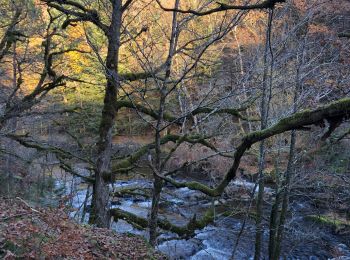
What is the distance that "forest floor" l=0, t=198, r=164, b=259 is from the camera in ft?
13.4

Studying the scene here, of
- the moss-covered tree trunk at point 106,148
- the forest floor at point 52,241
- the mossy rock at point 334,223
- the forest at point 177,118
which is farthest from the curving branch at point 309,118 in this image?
the mossy rock at point 334,223

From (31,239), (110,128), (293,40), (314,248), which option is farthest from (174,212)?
(31,239)

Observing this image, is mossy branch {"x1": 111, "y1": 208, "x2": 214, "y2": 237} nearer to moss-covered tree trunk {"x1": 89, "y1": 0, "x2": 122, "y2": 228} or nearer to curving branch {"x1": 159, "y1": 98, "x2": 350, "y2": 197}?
moss-covered tree trunk {"x1": 89, "y1": 0, "x2": 122, "y2": 228}

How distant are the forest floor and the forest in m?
0.02

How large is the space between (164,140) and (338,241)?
29.5 feet

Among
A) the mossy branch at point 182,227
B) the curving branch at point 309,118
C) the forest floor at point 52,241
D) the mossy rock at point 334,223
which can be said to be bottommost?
the mossy rock at point 334,223

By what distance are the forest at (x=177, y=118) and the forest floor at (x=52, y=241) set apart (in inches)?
0.9

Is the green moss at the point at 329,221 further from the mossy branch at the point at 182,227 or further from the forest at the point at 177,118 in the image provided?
the mossy branch at the point at 182,227

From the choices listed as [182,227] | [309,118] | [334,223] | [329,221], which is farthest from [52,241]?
[329,221]

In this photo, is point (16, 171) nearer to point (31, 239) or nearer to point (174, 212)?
point (174, 212)

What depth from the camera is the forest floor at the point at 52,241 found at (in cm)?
407

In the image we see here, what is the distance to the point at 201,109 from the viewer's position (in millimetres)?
6691

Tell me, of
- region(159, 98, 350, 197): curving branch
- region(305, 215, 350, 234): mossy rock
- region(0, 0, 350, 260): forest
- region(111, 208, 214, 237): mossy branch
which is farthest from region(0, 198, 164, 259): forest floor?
region(305, 215, 350, 234): mossy rock

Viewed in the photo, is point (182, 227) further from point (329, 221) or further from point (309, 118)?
point (329, 221)
